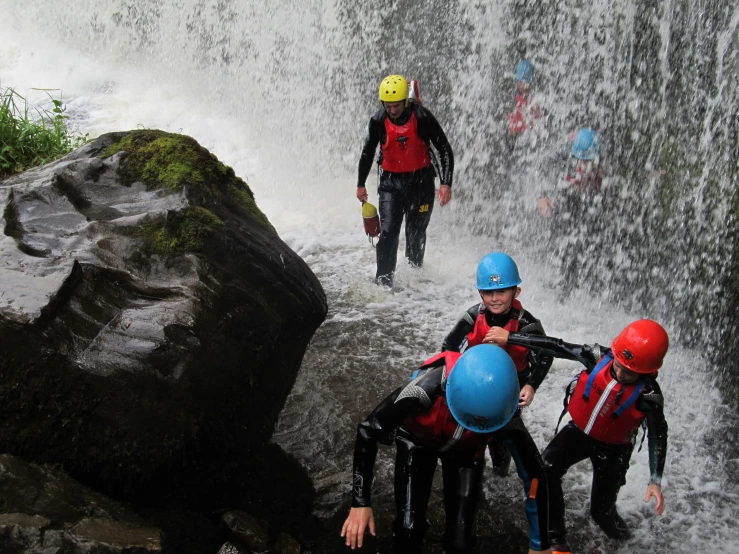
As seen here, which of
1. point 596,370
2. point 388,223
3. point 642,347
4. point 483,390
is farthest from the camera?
point 388,223

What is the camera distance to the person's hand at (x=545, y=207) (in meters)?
7.68

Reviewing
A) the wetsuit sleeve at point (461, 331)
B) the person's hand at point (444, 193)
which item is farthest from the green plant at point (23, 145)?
the wetsuit sleeve at point (461, 331)

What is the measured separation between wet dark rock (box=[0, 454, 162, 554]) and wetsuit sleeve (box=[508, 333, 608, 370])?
6.80ft

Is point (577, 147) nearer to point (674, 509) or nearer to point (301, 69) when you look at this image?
point (674, 509)

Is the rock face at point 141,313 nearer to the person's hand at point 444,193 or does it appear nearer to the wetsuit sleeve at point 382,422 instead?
the wetsuit sleeve at point 382,422

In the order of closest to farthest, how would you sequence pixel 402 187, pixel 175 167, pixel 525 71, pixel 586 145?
1. pixel 175 167
2. pixel 402 187
3. pixel 586 145
4. pixel 525 71

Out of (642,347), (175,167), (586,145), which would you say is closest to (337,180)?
(586,145)

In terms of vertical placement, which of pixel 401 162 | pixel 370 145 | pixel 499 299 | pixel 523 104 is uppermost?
pixel 523 104

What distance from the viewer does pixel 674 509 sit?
426 centimetres

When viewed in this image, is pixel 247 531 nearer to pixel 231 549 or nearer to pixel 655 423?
pixel 231 549

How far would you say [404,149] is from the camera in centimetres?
604

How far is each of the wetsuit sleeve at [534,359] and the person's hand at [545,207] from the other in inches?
163

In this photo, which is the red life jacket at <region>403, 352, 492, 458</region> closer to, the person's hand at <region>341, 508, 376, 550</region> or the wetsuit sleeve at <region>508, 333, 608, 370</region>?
the person's hand at <region>341, 508, 376, 550</region>

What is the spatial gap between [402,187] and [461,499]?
145 inches
